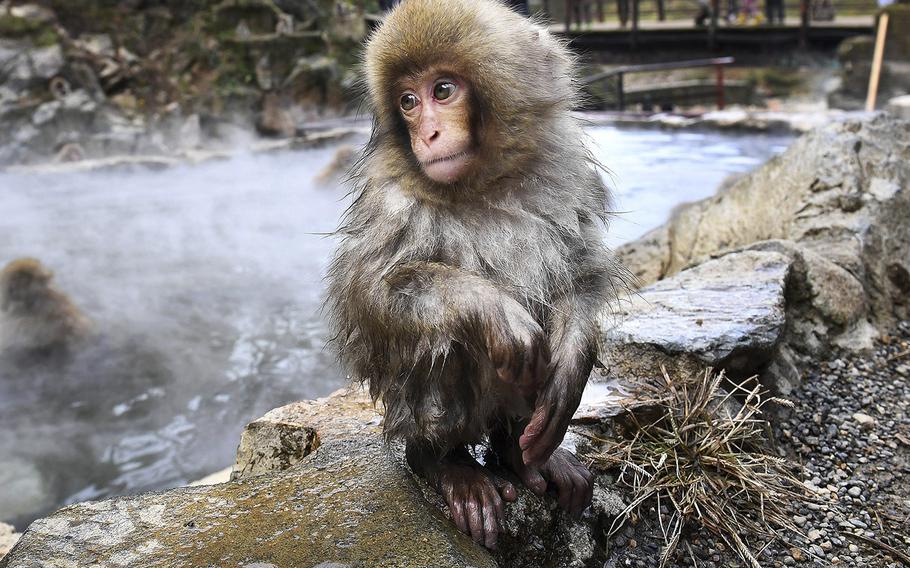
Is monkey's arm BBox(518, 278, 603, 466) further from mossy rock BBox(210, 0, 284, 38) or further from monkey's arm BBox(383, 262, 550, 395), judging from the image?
mossy rock BBox(210, 0, 284, 38)

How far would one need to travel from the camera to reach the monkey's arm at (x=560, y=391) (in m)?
2.06

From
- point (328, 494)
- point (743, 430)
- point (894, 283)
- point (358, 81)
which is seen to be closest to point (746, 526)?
point (743, 430)

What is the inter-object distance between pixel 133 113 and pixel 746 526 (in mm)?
15512

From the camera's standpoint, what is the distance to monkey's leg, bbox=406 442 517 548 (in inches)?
83.5

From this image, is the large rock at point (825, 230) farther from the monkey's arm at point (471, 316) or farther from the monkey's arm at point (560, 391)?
the monkey's arm at point (471, 316)

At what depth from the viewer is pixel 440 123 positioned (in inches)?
81.0

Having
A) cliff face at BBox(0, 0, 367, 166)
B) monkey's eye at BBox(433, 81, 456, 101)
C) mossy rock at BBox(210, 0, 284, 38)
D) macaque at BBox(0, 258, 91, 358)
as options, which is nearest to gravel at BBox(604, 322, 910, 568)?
monkey's eye at BBox(433, 81, 456, 101)

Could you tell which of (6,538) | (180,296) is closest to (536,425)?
(6,538)

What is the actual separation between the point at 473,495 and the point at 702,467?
874 millimetres

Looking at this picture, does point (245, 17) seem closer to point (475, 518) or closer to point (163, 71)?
point (163, 71)

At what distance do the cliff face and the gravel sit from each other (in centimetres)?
1330

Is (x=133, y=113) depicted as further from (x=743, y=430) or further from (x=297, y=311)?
(x=743, y=430)

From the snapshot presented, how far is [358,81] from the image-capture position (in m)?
2.46

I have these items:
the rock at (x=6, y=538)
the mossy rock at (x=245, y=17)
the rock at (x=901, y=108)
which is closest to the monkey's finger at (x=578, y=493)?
the rock at (x=6, y=538)
